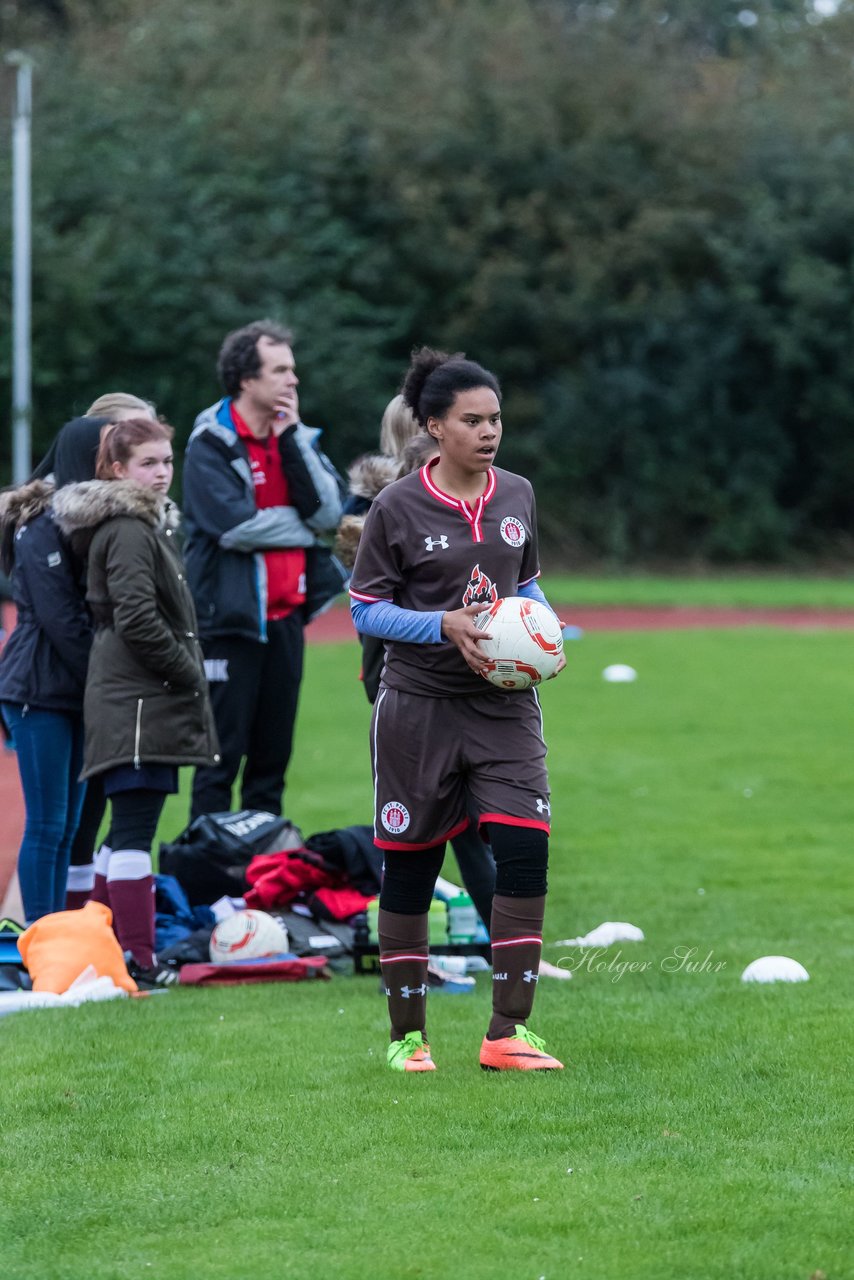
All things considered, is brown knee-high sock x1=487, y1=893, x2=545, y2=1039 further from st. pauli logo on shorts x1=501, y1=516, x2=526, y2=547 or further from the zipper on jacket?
the zipper on jacket

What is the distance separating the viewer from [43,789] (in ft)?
21.9

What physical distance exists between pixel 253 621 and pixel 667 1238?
442 cm

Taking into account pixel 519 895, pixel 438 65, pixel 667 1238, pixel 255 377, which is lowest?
pixel 667 1238

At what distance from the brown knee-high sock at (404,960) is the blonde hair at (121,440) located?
221 cm

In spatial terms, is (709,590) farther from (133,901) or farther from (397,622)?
(397,622)

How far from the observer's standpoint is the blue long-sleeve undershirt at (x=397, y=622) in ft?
15.9

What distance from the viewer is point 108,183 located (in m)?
32.9

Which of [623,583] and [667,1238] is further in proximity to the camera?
[623,583]

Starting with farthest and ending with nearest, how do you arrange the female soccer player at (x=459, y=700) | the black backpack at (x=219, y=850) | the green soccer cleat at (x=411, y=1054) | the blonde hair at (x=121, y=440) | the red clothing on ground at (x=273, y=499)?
1. the red clothing on ground at (x=273, y=499)
2. the black backpack at (x=219, y=850)
3. the blonde hair at (x=121, y=440)
4. the green soccer cleat at (x=411, y=1054)
5. the female soccer player at (x=459, y=700)

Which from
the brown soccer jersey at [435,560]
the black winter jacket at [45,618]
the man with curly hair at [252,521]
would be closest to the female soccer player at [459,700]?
the brown soccer jersey at [435,560]

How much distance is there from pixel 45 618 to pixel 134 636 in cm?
52

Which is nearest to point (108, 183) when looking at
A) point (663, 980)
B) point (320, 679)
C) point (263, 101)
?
point (263, 101)

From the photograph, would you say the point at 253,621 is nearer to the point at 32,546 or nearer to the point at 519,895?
the point at 32,546
